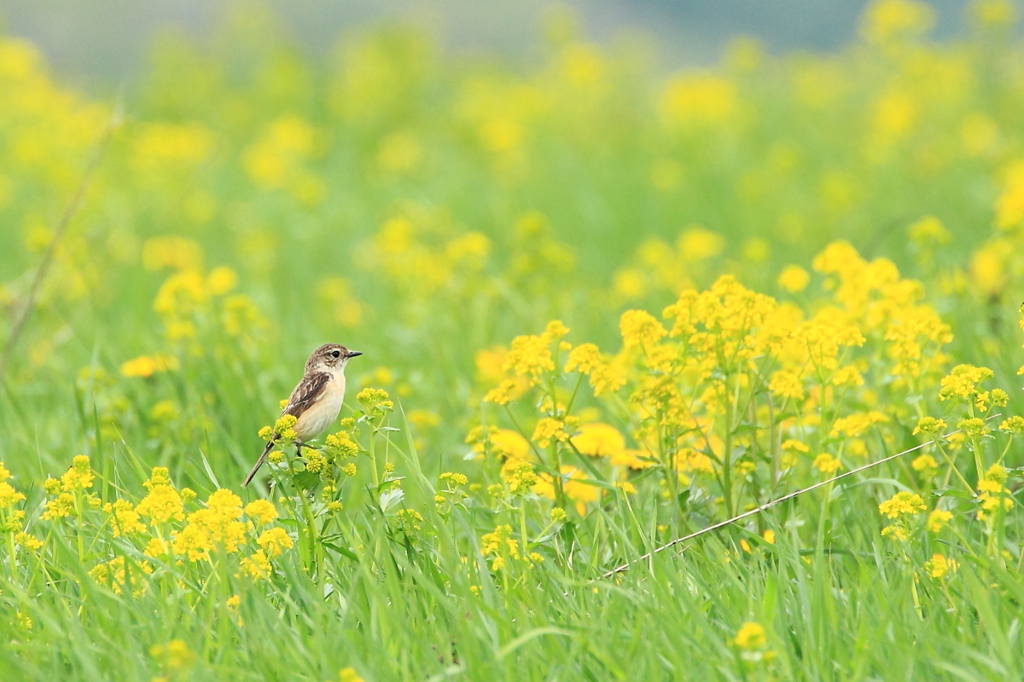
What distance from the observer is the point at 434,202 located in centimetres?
1092

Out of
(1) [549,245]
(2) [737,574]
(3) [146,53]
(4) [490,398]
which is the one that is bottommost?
(2) [737,574]

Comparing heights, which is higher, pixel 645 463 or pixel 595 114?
pixel 595 114

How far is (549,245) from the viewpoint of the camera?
6.66 meters

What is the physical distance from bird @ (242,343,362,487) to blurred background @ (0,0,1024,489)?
683mm

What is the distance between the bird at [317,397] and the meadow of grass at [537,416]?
0.16 metres

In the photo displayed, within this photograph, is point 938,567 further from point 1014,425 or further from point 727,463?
point 727,463

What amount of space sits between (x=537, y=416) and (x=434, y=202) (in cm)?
633

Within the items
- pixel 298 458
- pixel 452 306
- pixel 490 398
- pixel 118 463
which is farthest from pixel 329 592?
pixel 452 306

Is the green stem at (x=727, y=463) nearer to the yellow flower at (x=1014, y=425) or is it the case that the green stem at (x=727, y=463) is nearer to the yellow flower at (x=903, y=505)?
the yellow flower at (x=903, y=505)

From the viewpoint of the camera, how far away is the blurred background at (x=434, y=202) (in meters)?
5.01

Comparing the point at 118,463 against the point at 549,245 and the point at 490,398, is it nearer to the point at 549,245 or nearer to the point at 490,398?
the point at 490,398

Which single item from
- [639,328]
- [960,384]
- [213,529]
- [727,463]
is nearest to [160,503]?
[213,529]

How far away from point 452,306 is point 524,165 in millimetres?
5598

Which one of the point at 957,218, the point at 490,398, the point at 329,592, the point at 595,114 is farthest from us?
the point at 595,114
